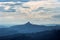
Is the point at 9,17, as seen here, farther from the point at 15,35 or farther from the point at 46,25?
the point at 46,25

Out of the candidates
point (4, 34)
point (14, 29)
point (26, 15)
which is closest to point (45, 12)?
point (26, 15)

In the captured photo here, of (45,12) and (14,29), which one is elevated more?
(45,12)

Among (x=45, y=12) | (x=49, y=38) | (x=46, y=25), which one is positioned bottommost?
(x=49, y=38)

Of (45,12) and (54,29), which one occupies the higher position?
(45,12)

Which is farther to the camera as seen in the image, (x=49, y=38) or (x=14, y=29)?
(x=49, y=38)

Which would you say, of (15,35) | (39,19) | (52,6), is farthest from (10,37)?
(52,6)

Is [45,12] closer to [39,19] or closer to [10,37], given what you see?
[39,19]
